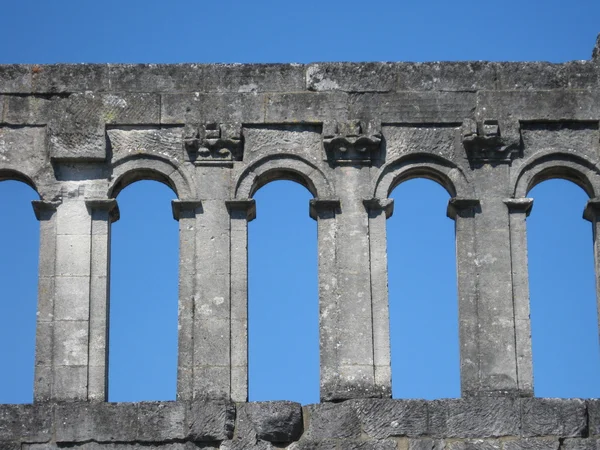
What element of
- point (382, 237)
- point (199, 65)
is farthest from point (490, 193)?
point (199, 65)

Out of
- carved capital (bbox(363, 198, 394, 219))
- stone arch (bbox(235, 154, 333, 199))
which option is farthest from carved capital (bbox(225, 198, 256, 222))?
carved capital (bbox(363, 198, 394, 219))

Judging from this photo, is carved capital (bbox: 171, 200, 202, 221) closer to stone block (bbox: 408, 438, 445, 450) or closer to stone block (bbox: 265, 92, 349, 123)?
stone block (bbox: 265, 92, 349, 123)

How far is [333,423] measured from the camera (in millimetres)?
33094

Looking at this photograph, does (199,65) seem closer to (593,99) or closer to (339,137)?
(339,137)

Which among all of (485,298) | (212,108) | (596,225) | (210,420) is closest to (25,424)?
(210,420)

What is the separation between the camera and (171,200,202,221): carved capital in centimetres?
3397

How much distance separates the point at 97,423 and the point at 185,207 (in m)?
2.98

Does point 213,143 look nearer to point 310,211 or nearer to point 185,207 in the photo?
point 185,207

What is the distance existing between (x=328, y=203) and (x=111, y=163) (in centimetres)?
277

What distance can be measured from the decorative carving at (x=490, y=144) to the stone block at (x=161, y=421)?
4883mm

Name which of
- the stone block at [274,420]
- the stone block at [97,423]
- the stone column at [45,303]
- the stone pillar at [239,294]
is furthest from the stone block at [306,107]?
the stone block at [97,423]

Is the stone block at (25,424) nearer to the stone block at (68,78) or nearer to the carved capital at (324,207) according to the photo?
the carved capital at (324,207)

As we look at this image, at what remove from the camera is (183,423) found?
33.0 m

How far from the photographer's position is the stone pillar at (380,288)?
33.3m
